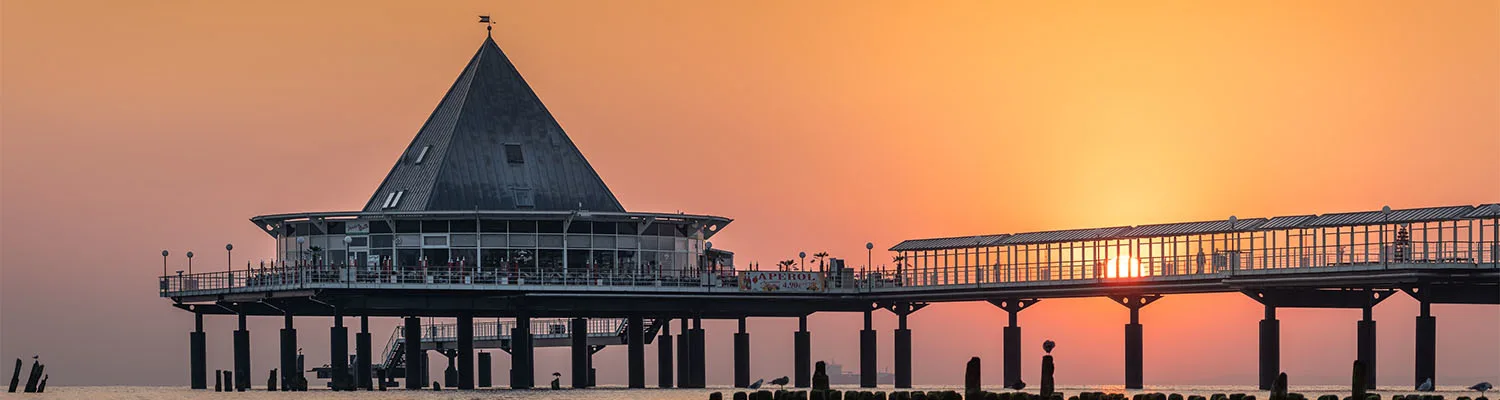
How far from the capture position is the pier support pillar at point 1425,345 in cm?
9088

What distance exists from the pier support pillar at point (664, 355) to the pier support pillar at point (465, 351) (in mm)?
11130

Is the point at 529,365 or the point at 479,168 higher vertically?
the point at 479,168

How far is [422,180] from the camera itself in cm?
12238

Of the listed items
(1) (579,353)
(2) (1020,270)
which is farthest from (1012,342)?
(1) (579,353)

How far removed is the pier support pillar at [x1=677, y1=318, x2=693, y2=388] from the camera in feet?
407

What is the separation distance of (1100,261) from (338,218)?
34921 millimetres

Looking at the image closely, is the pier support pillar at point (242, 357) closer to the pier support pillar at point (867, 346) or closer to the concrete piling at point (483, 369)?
the concrete piling at point (483, 369)

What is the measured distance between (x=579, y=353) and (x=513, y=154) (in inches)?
411

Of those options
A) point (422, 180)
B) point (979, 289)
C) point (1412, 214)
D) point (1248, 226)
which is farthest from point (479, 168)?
point (1412, 214)

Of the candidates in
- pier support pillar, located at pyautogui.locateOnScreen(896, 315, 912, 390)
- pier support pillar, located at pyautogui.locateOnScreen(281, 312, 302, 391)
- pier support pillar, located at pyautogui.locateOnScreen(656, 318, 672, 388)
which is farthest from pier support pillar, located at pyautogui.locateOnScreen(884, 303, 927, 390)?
pier support pillar, located at pyautogui.locateOnScreen(281, 312, 302, 391)

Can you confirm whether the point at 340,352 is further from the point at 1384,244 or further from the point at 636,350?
the point at 1384,244

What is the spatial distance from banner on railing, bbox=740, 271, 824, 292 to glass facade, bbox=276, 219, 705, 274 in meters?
3.78

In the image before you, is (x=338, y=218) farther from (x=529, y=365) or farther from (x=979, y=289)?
(x=979, y=289)

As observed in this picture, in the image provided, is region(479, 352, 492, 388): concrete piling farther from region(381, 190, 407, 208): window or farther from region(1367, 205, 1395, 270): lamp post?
region(1367, 205, 1395, 270): lamp post
